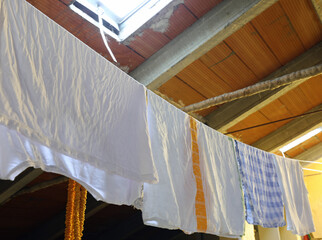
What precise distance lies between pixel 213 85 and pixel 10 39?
2.63m

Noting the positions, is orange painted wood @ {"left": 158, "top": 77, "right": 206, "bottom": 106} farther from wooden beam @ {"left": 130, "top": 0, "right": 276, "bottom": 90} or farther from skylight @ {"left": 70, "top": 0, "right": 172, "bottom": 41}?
skylight @ {"left": 70, "top": 0, "right": 172, "bottom": 41}

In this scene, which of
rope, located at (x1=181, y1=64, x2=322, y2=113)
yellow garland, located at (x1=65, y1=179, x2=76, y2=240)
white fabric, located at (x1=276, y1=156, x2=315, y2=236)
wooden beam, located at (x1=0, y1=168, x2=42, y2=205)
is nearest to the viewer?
yellow garland, located at (x1=65, y1=179, x2=76, y2=240)

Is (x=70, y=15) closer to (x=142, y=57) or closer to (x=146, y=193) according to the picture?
(x=142, y=57)

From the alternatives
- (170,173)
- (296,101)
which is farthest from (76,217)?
(296,101)

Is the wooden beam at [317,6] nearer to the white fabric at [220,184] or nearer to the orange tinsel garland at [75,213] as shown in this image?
the white fabric at [220,184]

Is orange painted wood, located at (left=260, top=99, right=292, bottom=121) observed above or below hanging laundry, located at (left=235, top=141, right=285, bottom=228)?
above

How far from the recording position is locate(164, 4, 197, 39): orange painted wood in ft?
8.78

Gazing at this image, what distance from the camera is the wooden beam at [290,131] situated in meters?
5.09

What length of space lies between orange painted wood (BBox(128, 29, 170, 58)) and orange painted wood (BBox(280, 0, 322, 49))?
3.57 feet

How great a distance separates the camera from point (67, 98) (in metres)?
1.51

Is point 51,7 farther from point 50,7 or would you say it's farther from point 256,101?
point 256,101

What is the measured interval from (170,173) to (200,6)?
1.35 m

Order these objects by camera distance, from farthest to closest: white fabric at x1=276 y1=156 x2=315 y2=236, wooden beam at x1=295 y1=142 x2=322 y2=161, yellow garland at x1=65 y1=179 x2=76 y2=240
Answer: wooden beam at x1=295 y1=142 x2=322 y2=161, white fabric at x1=276 y1=156 x2=315 y2=236, yellow garland at x1=65 y1=179 x2=76 y2=240

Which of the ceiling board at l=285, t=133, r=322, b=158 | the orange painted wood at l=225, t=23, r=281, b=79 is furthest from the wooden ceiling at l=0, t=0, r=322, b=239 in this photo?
the ceiling board at l=285, t=133, r=322, b=158
